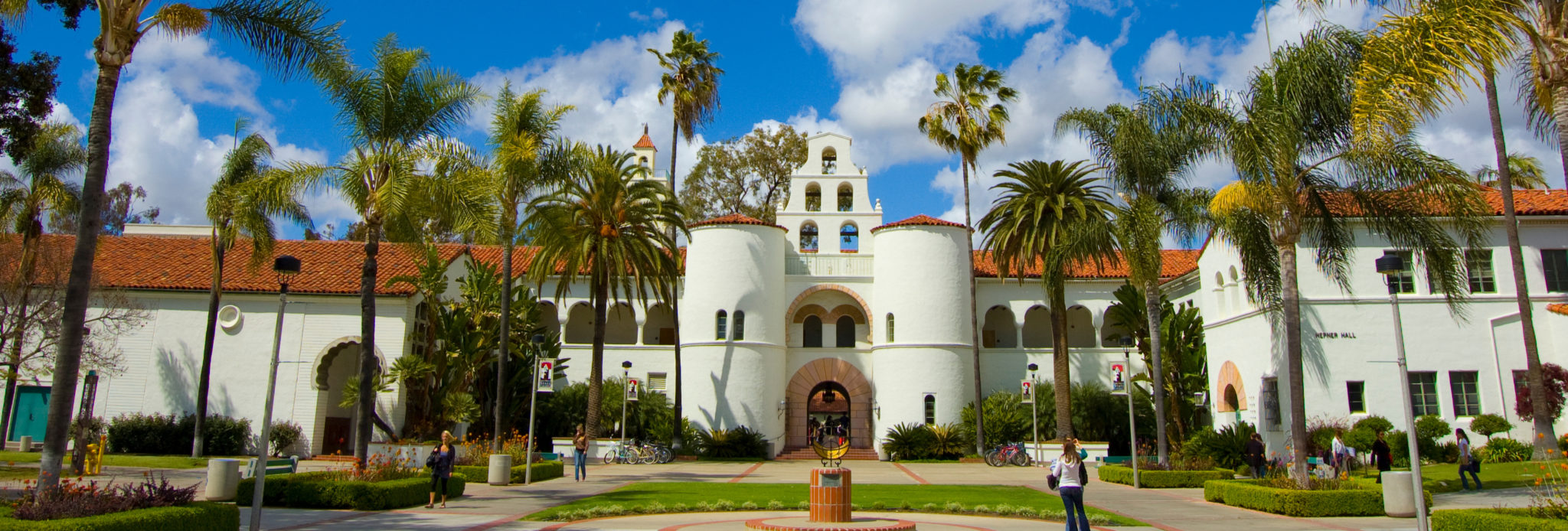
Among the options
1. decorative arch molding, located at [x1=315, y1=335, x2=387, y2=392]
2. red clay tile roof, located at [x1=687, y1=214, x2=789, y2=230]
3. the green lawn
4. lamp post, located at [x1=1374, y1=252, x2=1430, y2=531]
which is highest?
red clay tile roof, located at [x1=687, y1=214, x2=789, y2=230]

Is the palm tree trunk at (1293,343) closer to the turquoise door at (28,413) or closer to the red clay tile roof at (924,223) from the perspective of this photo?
the red clay tile roof at (924,223)

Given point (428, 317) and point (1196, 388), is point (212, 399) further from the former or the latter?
point (1196, 388)

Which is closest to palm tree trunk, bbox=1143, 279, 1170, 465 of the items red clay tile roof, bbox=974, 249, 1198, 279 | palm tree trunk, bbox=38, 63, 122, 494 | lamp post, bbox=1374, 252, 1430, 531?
lamp post, bbox=1374, 252, 1430, 531

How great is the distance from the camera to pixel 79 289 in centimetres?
1106

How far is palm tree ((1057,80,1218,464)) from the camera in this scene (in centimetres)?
2147

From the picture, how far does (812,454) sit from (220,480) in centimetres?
2266

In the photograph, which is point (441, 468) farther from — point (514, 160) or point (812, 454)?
point (812, 454)

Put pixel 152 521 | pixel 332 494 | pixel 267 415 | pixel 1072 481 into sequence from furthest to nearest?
pixel 332 494 → pixel 267 415 → pixel 1072 481 → pixel 152 521

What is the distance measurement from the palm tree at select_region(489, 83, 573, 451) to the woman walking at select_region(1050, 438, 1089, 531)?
16218 mm

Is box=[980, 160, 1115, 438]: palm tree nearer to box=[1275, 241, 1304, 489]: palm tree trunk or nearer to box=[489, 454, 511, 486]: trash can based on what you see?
box=[1275, 241, 1304, 489]: palm tree trunk

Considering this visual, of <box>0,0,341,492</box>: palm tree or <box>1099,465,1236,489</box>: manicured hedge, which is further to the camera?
<box>1099,465,1236,489</box>: manicured hedge

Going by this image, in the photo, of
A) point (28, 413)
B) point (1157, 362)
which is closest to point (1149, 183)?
point (1157, 362)

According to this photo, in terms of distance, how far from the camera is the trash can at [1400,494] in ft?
47.1

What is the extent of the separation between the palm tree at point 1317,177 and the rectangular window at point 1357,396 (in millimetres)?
6505
